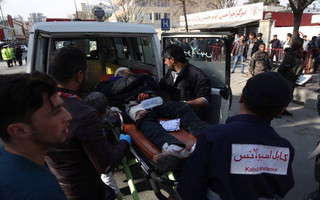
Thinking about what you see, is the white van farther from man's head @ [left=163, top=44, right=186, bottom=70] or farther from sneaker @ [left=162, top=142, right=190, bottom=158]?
sneaker @ [left=162, top=142, right=190, bottom=158]

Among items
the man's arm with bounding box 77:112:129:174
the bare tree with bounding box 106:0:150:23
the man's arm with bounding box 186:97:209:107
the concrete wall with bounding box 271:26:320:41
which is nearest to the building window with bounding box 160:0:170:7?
the bare tree with bounding box 106:0:150:23

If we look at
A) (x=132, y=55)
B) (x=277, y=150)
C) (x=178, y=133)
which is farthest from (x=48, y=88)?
(x=132, y=55)

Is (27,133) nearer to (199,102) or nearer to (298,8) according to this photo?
(199,102)

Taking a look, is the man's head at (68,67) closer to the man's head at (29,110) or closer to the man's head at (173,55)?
the man's head at (29,110)

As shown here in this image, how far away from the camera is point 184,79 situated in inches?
134

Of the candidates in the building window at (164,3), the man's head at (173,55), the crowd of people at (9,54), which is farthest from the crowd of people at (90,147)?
the building window at (164,3)

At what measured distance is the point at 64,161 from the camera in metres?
1.48

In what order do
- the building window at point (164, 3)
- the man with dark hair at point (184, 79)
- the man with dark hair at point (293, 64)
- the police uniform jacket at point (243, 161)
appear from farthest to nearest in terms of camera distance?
1. the building window at point (164, 3)
2. the man with dark hair at point (293, 64)
3. the man with dark hair at point (184, 79)
4. the police uniform jacket at point (243, 161)

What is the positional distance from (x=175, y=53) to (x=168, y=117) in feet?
3.43

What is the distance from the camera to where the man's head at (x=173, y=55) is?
334 centimetres

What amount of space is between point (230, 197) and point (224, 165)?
16 cm

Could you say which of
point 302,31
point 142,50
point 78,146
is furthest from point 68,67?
point 302,31

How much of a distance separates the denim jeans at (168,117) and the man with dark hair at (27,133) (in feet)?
4.20

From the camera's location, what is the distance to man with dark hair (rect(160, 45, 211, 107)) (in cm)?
323
